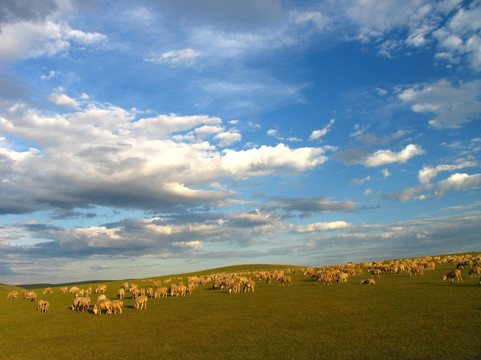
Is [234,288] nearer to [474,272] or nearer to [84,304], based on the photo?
[84,304]

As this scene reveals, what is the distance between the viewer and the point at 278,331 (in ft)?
67.7

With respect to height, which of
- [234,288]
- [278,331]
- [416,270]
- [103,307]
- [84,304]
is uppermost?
[103,307]

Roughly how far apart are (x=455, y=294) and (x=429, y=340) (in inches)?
703

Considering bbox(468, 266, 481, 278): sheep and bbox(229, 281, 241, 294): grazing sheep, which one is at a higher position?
bbox(468, 266, 481, 278): sheep

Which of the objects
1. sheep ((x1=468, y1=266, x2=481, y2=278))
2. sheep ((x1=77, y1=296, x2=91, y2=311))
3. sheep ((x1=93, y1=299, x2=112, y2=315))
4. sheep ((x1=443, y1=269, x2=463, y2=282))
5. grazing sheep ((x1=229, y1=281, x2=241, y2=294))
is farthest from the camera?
grazing sheep ((x1=229, y1=281, x2=241, y2=294))

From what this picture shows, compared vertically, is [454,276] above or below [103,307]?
below

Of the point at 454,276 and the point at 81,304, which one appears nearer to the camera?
the point at 81,304

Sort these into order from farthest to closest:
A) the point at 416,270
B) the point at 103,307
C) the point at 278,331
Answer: the point at 416,270, the point at 103,307, the point at 278,331

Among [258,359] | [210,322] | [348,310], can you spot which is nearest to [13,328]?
[210,322]

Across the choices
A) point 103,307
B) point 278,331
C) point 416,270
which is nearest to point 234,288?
point 103,307

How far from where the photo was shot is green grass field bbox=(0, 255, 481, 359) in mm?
16031

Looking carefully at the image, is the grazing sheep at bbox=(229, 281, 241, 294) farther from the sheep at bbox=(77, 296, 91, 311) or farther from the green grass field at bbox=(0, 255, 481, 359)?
the sheep at bbox=(77, 296, 91, 311)

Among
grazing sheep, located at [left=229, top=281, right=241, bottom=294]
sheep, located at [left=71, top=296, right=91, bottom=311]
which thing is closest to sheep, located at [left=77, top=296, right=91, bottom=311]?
sheep, located at [left=71, top=296, right=91, bottom=311]

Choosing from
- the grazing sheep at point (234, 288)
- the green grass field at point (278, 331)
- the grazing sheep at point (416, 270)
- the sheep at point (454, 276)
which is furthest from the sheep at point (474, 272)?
the grazing sheep at point (234, 288)
